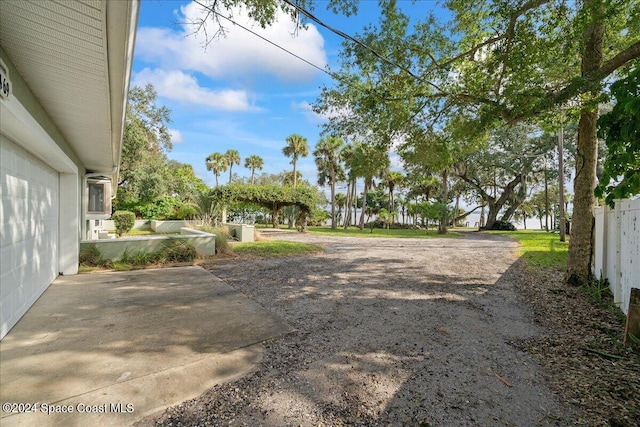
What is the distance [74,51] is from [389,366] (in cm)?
→ 395

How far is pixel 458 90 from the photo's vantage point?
720cm

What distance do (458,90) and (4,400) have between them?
29.1 feet

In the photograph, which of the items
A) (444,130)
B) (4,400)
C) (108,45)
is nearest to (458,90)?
(444,130)

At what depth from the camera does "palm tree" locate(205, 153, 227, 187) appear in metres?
38.8

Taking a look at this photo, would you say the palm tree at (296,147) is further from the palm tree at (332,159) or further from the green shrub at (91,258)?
the green shrub at (91,258)

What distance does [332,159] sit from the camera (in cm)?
2788

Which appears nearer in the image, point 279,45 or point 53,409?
point 53,409

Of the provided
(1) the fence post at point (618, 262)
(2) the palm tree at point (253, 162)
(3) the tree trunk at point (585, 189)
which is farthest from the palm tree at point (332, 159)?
(1) the fence post at point (618, 262)

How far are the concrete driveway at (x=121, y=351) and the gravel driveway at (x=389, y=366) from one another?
28 centimetres

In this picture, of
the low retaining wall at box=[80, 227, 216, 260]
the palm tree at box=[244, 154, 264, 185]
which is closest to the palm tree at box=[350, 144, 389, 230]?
the low retaining wall at box=[80, 227, 216, 260]

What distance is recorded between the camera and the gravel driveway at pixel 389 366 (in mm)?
2086

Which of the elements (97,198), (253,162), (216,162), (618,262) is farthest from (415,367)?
(216,162)

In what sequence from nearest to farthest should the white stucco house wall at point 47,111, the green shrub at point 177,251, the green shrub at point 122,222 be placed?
the white stucco house wall at point 47,111
the green shrub at point 177,251
the green shrub at point 122,222

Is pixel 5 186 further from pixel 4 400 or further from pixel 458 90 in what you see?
pixel 458 90
